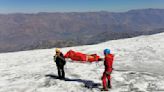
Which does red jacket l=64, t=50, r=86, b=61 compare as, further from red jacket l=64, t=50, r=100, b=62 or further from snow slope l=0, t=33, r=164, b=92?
snow slope l=0, t=33, r=164, b=92

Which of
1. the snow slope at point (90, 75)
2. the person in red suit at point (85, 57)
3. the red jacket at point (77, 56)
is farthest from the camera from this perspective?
the red jacket at point (77, 56)

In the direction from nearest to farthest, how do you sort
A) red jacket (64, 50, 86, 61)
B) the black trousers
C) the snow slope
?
the snow slope
the black trousers
red jacket (64, 50, 86, 61)

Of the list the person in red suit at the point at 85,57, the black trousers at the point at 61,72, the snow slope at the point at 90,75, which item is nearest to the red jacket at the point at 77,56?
the person in red suit at the point at 85,57

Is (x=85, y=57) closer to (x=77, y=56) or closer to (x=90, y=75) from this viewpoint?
(x=77, y=56)

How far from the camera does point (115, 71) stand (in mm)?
18516

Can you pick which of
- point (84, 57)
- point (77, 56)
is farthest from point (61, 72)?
point (77, 56)

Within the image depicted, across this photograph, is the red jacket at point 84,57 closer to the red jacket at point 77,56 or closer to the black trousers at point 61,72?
the red jacket at point 77,56

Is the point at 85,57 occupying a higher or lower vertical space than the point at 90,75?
higher

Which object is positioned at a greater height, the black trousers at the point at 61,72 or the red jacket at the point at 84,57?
the red jacket at the point at 84,57

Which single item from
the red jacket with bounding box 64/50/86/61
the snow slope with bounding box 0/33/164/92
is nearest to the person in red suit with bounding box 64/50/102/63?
the red jacket with bounding box 64/50/86/61

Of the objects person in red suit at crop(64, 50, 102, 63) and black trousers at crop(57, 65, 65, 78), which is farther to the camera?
person in red suit at crop(64, 50, 102, 63)

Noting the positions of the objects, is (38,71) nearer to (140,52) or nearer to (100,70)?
(100,70)

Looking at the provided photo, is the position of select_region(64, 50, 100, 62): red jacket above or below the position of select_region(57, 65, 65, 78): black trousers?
above

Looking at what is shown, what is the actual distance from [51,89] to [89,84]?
215cm
